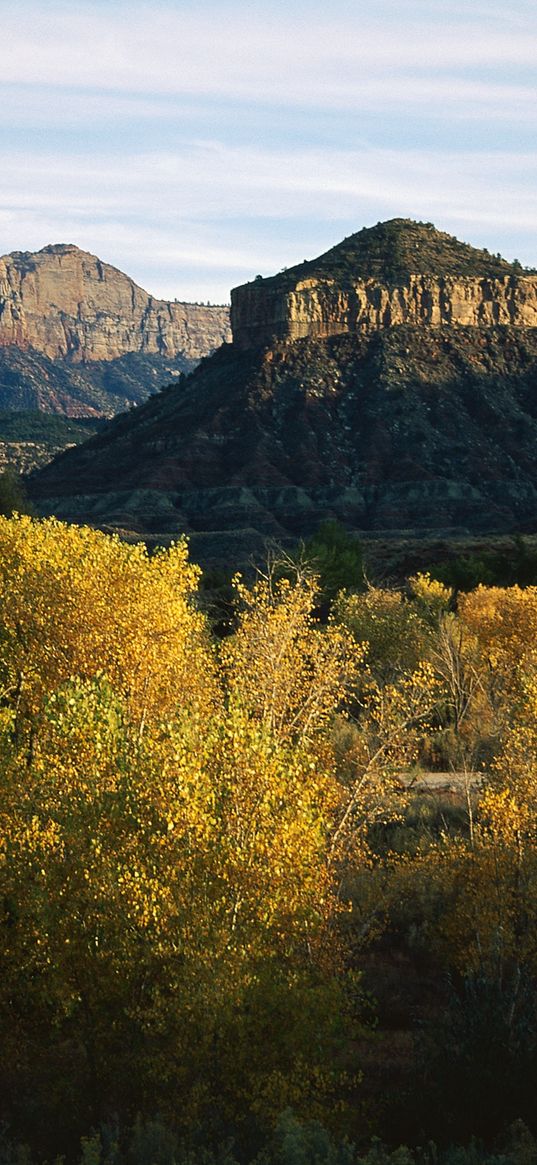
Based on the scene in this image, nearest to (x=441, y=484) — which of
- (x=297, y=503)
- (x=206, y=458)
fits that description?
(x=297, y=503)

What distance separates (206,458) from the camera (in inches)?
5413

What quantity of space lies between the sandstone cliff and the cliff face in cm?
12

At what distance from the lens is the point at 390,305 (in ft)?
499

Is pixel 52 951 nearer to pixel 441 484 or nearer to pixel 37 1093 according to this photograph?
pixel 37 1093

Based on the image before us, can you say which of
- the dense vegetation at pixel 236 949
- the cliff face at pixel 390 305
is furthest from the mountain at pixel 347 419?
the dense vegetation at pixel 236 949

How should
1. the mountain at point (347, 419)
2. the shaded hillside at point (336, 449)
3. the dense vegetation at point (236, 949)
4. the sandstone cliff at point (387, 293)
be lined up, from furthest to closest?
the sandstone cliff at point (387, 293) → the mountain at point (347, 419) → the shaded hillside at point (336, 449) → the dense vegetation at point (236, 949)

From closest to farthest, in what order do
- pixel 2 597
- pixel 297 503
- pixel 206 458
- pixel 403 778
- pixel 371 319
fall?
pixel 2 597
pixel 403 778
pixel 297 503
pixel 206 458
pixel 371 319

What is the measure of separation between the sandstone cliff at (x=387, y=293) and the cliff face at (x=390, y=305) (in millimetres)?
124

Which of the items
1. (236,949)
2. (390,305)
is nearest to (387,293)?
(390,305)

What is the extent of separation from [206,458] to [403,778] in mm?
105380

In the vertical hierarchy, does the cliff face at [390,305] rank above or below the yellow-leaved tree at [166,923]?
above

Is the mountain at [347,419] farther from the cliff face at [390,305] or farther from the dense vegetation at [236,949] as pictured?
the dense vegetation at [236,949]

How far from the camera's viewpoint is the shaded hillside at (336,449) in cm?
12544

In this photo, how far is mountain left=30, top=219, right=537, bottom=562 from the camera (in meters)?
126
